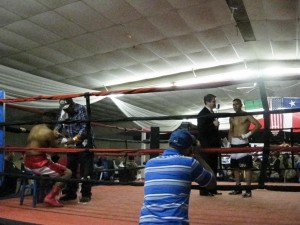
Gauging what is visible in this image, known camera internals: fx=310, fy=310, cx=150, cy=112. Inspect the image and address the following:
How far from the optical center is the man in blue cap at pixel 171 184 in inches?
63.3

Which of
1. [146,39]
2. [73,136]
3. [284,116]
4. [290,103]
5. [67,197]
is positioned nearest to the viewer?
[67,197]

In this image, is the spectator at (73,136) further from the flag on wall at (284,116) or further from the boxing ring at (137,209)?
the flag on wall at (284,116)

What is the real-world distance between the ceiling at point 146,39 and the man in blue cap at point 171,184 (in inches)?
116

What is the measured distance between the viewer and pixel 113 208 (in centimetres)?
265

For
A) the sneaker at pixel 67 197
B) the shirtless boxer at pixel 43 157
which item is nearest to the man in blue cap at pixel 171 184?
the shirtless boxer at pixel 43 157

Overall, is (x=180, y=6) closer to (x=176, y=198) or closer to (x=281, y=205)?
(x=281, y=205)

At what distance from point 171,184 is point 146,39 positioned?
5483 millimetres

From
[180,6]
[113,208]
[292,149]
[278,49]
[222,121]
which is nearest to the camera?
[292,149]

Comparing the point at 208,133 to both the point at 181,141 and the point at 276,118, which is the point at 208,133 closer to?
the point at 181,141

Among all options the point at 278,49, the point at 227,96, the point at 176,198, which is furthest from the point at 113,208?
the point at 227,96

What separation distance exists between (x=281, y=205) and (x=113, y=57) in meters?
5.79

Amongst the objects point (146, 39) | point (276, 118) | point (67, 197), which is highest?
point (146, 39)

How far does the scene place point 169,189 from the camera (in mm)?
1630

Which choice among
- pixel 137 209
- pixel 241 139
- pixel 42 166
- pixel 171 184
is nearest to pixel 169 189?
pixel 171 184
